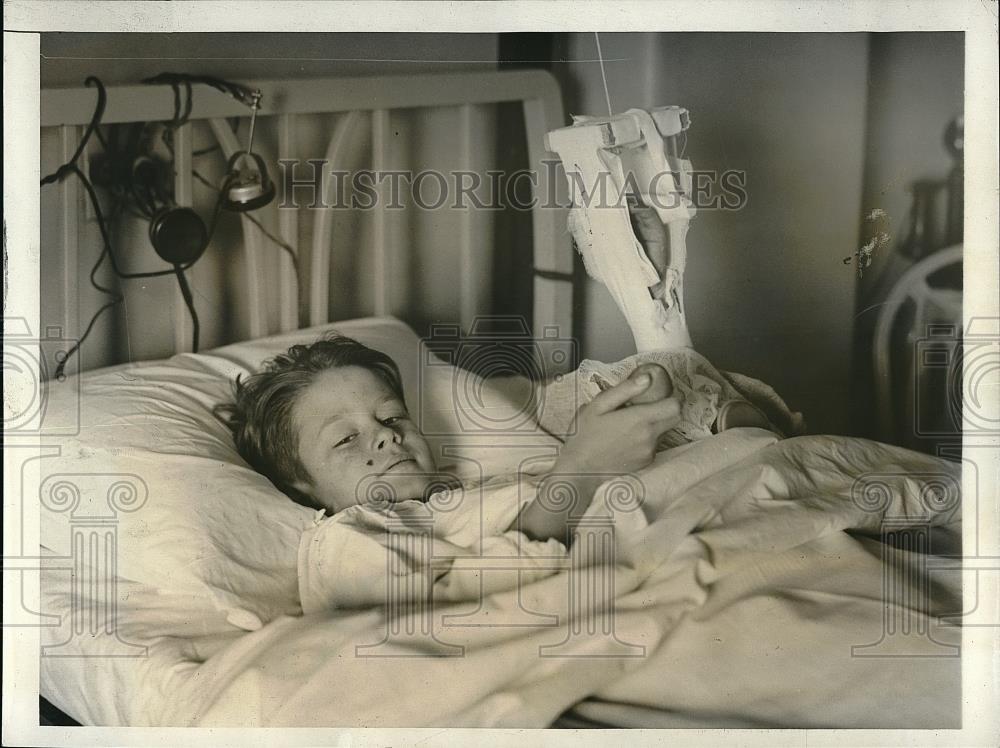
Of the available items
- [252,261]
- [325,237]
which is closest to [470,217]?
[325,237]

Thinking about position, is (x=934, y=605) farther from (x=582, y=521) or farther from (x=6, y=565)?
(x=6, y=565)

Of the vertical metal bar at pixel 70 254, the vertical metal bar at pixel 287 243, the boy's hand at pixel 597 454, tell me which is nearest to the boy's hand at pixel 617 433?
the boy's hand at pixel 597 454

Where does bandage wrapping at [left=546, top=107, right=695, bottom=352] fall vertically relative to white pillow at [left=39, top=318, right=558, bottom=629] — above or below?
above

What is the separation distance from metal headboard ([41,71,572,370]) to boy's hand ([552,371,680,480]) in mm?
141

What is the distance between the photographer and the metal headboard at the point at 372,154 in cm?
135

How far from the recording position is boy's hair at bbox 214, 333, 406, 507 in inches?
52.2

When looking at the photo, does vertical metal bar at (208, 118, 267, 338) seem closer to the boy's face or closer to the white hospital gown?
the boy's face

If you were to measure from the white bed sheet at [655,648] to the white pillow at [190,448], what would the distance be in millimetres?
111

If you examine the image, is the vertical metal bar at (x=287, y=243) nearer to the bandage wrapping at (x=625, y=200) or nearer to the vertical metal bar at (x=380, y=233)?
the vertical metal bar at (x=380, y=233)

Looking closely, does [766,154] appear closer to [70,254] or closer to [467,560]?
[467,560]

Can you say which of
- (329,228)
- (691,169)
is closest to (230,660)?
(329,228)

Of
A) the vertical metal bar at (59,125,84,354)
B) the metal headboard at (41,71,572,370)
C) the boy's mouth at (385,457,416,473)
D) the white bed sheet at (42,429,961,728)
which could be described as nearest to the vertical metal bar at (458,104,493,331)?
the metal headboard at (41,71,572,370)

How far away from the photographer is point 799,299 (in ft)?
4.50

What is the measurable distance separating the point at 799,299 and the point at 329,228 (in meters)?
0.75
